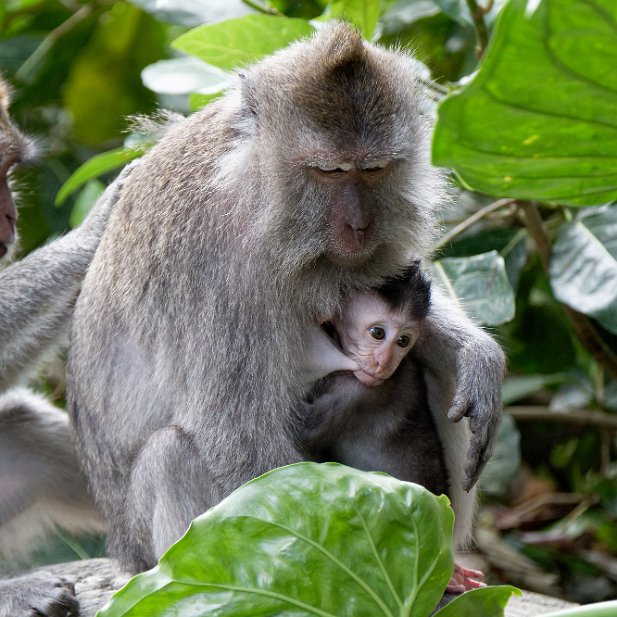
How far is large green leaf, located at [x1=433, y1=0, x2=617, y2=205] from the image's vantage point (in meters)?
1.93

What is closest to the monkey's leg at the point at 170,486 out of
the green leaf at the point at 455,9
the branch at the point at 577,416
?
the green leaf at the point at 455,9

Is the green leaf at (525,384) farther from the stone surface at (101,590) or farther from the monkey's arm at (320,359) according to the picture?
the monkey's arm at (320,359)

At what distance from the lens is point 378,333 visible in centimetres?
334

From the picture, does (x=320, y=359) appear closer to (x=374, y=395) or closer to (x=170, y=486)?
(x=374, y=395)

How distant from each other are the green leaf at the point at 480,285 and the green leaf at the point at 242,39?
3.55ft

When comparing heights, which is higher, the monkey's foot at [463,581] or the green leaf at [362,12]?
the green leaf at [362,12]

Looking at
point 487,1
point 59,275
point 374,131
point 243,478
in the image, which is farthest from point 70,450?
point 487,1

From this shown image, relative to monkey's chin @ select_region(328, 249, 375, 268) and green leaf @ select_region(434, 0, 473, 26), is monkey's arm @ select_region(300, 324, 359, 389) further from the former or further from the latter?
green leaf @ select_region(434, 0, 473, 26)

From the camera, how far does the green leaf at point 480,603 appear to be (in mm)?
2627

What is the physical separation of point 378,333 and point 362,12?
148cm

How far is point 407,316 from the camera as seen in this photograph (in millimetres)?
3383

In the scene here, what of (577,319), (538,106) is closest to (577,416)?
(577,319)

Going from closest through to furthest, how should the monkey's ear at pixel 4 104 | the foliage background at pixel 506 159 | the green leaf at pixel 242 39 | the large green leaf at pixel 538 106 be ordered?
the large green leaf at pixel 538 106 < the foliage background at pixel 506 159 < the green leaf at pixel 242 39 < the monkey's ear at pixel 4 104

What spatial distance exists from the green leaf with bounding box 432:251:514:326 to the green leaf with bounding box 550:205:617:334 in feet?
0.71
